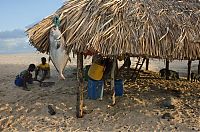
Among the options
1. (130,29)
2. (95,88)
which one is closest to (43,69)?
(95,88)

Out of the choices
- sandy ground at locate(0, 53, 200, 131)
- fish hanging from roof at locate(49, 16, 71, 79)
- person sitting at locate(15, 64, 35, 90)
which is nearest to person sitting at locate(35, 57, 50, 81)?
person sitting at locate(15, 64, 35, 90)

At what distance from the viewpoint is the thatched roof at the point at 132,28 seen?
837cm

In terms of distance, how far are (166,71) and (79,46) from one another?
5355 mm

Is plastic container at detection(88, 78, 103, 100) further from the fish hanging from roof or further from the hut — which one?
the fish hanging from roof

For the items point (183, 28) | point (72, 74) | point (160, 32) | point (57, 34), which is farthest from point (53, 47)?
point (72, 74)

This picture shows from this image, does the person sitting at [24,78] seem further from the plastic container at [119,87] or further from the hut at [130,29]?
the plastic container at [119,87]

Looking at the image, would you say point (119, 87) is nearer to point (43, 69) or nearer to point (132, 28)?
point (132, 28)

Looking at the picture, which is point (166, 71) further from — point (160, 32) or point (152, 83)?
point (160, 32)

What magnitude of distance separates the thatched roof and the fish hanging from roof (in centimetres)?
31

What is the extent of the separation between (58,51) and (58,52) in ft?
0.07

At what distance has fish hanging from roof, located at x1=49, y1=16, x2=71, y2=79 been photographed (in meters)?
8.03

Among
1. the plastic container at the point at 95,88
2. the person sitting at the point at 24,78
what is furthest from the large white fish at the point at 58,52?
the person sitting at the point at 24,78

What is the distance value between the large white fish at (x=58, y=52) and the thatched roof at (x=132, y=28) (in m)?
0.32

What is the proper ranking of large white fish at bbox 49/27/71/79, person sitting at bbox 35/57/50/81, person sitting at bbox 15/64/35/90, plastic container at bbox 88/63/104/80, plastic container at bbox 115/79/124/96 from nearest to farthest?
large white fish at bbox 49/27/71/79, plastic container at bbox 88/63/104/80, plastic container at bbox 115/79/124/96, person sitting at bbox 15/64/35/90, person sitting at bbox 35/57/50/81
